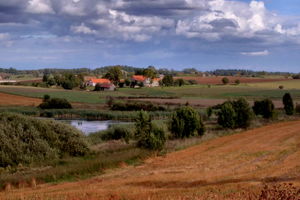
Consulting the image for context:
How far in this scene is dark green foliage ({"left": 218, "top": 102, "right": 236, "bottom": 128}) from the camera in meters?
42.8

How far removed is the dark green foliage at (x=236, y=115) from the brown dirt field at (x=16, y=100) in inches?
1641

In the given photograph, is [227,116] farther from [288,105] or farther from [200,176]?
[200,176]

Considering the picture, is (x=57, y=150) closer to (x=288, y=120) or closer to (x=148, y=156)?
(x=148, y=156)

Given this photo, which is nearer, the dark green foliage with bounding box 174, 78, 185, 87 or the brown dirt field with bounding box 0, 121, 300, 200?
the brown dirt field with bounding box 0, 121, 300, 200

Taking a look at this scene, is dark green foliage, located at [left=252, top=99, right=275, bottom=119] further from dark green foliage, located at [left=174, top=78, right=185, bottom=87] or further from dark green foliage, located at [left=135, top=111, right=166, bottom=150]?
dark green foliage, located at [left=174, top=78, right=185, bottom=87]

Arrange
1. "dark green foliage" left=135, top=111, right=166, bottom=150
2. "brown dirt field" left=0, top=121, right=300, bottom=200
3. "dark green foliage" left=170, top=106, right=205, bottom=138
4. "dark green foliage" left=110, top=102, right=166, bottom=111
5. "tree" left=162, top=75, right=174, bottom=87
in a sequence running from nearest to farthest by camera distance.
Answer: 1. "brown dirt field" left=0, top=121, right=300, bottom=200
2. "dark green foliage" left=135, top=111, right=166, bottom=150
3. "dark green foliage" left=170, top=106, right=205, bottom=138
4. "dark green foliage" left=110, top=102, right=166, bottom=111
5. "tree" left=162, top=75, right=174, bottom=87

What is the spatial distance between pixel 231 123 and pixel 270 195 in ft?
113

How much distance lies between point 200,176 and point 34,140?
11.4 metres

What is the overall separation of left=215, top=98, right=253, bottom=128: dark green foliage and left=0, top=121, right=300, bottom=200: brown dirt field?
10.2 meters

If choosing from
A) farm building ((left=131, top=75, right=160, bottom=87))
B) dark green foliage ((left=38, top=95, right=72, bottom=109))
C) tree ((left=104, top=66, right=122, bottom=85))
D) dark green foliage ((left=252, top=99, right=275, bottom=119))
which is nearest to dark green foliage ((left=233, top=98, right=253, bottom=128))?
dark green foliage ((left=252, top=99, right=275, bottom=119))

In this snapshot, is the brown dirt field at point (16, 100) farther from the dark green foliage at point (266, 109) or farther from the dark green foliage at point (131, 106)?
the dark green foliage at point (266, 109)

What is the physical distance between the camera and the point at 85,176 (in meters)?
20.4

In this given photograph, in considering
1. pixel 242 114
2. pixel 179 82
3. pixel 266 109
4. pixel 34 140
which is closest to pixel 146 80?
pixel 179 82

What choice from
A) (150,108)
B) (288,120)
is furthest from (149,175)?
(150,108)
